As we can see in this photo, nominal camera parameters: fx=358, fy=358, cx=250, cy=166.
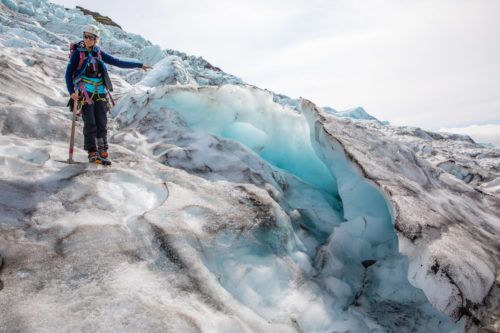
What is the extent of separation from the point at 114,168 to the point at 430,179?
15.7 ft

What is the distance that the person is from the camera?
4652 mm

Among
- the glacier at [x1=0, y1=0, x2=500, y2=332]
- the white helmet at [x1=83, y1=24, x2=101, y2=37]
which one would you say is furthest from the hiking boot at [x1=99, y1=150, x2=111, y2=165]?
the white helmet at [x1=83, y1=24, x2=101, y2=37]

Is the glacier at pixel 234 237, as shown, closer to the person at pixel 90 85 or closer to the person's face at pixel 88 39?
the person at pixel 90 85

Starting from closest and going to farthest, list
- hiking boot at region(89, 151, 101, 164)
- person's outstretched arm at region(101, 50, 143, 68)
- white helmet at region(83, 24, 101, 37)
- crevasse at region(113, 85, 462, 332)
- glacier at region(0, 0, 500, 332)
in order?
glacier at region(0, 0, 500, 332) → crevasse at region(113, 85, 462, 332) → hiking boot at region(89, 151, 101, 164) → white helmet at region(83, 24, 101, 37) → person's outstretched arm at region(101, 50, 143, 68)

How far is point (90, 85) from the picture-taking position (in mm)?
4754

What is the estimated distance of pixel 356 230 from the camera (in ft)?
15.6

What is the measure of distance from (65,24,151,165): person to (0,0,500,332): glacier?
35 cm

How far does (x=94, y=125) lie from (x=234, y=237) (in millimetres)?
2541

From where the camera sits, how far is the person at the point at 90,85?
15.3 feet

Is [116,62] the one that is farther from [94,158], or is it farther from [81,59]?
[94,158]

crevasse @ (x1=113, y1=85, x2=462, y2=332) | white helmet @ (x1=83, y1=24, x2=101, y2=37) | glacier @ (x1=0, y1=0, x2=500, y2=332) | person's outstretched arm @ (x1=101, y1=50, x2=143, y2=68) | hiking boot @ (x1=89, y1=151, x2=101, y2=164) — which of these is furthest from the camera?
person's outstretched arm @ (x1=101, y1=50, x2=143, y2=68)

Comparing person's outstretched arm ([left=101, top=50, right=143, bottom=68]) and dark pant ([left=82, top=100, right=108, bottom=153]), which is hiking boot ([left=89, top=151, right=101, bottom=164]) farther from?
person's outstretched arm ([left=101, top=50, right=143, bottom=68])

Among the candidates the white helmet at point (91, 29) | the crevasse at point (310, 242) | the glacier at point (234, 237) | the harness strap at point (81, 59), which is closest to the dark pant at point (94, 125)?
the glacier at point (234, 237)

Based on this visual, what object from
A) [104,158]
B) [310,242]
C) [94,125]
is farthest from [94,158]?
[310,242]
